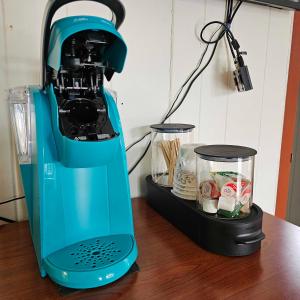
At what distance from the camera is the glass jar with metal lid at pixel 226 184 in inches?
21.6

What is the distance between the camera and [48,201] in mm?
476

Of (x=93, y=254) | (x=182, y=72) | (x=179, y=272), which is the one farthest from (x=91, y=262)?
(x=182, y=72)

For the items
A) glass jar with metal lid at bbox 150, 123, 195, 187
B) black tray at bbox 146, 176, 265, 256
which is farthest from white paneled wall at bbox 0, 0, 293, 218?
black tray at bbox 146, 176, 265, 256

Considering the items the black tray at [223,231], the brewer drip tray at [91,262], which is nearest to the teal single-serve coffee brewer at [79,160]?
the brewer drip tray at [91,262]

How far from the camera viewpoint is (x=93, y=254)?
48cm

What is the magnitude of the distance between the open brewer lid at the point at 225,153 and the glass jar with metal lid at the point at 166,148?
6.0 inches

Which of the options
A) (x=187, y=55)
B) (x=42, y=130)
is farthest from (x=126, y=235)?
(x=187, y=55)

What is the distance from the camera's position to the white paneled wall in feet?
2.23

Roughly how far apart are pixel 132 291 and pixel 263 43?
0.95 metres

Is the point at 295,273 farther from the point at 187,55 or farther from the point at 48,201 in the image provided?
the point at 187,55

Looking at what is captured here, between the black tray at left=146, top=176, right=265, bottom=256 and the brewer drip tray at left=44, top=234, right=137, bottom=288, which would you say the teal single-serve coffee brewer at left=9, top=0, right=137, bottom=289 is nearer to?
the brewer drip tray at left=44, top=234, right=137, bottom=288

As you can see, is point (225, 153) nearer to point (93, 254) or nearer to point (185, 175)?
point (185, 175)

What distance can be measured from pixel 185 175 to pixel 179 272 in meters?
0.23

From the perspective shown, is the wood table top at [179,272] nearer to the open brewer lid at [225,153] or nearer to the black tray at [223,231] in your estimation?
the black tray at [223,231]
